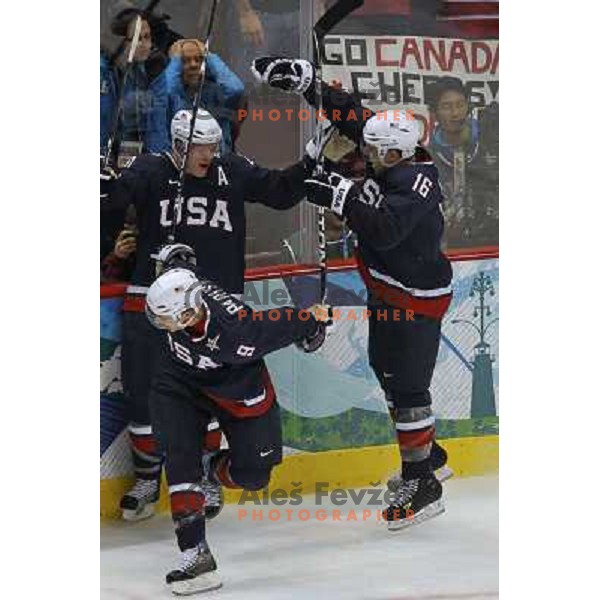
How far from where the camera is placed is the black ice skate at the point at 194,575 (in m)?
4.64

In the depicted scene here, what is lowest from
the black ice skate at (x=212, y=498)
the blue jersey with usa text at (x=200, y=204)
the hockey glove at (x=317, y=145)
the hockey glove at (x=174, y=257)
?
the black ice skate at (x=212, y=498)

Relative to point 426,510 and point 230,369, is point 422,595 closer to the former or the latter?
point 426,510

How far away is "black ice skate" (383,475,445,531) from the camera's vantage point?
489 cm

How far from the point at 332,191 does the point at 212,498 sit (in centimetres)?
75

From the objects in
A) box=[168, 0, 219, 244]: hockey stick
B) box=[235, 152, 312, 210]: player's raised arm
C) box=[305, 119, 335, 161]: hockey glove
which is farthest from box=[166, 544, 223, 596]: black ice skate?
box=[305, 119, 335, 161]: hockey glove

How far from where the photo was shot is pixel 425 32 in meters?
4.97

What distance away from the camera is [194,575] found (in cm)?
464

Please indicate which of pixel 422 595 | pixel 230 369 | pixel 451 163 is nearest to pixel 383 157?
pixel 451 163

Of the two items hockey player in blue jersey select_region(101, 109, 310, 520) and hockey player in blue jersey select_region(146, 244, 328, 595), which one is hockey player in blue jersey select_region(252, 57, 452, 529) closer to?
hockey player in blue jersey select_region(101, 109, 310, 520)

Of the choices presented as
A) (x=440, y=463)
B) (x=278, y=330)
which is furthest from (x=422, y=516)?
(x=278, y=330)

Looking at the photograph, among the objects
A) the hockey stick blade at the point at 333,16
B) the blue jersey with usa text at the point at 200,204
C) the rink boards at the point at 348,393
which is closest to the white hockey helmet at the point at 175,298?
the blue jersey with usa text at the point at 200,204

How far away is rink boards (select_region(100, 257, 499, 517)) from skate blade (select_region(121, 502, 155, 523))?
1.1 inches

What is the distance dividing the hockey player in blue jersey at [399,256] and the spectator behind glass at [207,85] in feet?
0.26

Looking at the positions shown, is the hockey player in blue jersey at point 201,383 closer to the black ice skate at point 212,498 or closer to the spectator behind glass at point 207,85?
the black ice skate at point 212,498
